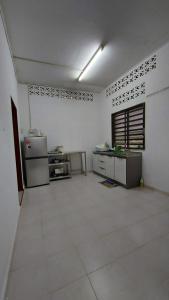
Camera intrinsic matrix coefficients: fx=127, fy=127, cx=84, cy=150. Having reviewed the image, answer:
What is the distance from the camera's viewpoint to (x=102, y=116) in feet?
15.6

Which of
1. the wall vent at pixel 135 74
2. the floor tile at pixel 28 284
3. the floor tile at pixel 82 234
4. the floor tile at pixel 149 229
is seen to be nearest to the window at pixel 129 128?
the wall vent at pixel 135 74

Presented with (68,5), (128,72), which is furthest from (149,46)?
(68,5)

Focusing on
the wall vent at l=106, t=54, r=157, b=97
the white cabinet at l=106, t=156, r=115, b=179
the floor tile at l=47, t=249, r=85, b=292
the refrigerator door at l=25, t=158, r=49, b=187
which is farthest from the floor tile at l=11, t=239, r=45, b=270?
the wall vent at l=106, t=54, r=157, b=97

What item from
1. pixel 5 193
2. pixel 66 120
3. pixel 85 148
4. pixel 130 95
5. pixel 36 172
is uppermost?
pixel 130 95

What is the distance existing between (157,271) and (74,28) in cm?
329

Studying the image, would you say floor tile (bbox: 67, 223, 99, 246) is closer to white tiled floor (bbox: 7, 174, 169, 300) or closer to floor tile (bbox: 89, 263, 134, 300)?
white tiled floor (bbox: 7, 174, 169, 300)

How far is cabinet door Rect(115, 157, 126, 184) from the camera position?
10.2ft

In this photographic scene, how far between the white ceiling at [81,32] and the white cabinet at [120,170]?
233 cm

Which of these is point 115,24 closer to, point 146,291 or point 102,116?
point 102,116

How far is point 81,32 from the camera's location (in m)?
2.11

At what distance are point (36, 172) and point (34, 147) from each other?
69 centimetres

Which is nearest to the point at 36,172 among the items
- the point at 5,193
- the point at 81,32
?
the point at 5,193

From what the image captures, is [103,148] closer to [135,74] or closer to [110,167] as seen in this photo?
[110,167]

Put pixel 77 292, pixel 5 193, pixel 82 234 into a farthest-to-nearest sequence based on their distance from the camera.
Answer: pixel 82 234, pixel 5 193, pixel 77 292
